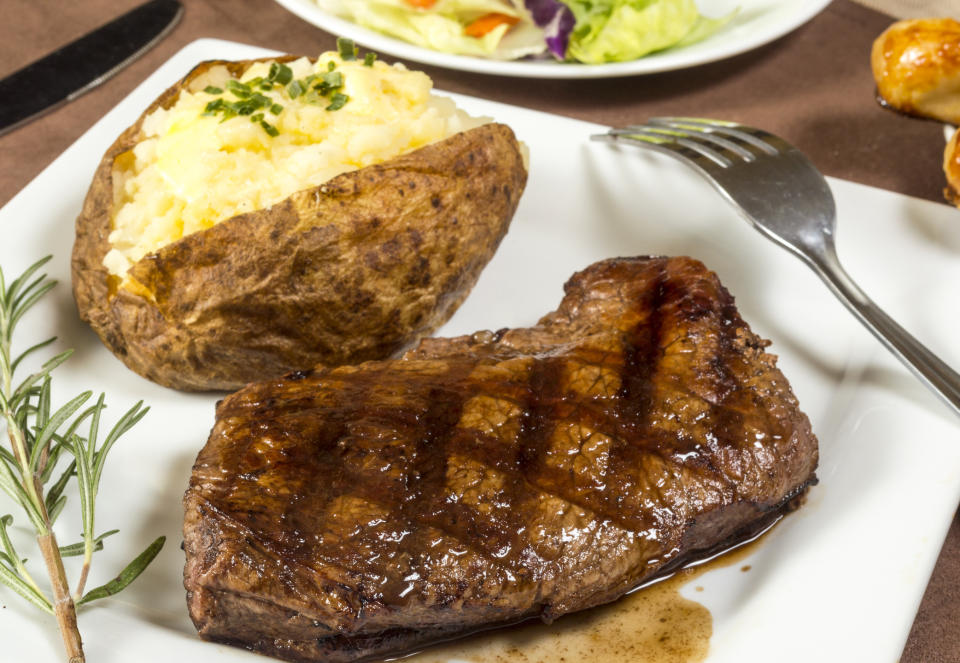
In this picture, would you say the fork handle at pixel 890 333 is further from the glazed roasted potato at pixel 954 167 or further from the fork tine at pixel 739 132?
the glazed roasted potato at pixel 954 167

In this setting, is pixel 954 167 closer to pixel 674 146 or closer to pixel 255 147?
pixel 674 146

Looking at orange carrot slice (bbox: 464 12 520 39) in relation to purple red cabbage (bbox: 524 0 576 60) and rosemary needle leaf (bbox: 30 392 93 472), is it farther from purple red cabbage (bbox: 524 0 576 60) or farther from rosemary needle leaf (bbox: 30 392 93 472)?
rosemary needle leaf (bbox: 30 392 93 472)

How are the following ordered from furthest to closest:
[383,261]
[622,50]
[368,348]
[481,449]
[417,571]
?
[622,50] < [368,348] < [383,261] < [481,449] < [417,571]

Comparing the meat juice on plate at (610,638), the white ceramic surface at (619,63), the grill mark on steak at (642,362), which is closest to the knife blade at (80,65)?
the white ceramic surface at (619,63)

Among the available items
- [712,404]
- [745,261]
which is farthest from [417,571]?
[745,261]

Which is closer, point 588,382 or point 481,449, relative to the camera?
point 481,449

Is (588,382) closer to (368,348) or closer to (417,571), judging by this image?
(417,571)

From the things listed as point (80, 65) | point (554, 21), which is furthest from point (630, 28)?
point (80, 65)
